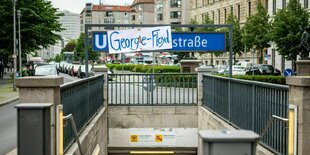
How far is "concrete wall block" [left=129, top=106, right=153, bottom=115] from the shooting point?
15.4 metres

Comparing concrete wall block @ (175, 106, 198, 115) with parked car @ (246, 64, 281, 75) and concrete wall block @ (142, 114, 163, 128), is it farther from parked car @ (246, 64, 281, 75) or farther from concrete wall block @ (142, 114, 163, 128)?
parked car @ (246, 64, 281, 75)

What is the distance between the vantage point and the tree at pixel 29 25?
43.4 m

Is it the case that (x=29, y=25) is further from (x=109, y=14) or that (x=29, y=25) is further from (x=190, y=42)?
(x=109, y=14)

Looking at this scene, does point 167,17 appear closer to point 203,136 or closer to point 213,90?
point 213,90

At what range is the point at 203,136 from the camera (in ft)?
11.4

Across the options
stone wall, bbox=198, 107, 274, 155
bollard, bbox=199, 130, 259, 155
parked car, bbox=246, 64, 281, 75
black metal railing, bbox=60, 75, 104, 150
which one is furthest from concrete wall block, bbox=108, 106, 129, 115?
parked car, bbox=246, 64, 281, 75

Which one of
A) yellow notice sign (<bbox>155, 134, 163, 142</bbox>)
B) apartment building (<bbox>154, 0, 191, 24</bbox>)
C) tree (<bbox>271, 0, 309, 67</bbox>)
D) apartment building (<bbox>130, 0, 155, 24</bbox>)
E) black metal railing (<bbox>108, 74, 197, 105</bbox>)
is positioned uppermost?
apartment building (<bbox>130, 0, 155, 24</bbox>)

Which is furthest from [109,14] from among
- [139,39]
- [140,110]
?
[139,39]

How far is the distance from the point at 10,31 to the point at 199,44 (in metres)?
32.6

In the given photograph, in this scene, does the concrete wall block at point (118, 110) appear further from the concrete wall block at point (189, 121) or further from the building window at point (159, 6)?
the building window at point (159, 6)

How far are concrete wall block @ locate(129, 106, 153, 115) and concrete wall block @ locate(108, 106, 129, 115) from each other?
13cm

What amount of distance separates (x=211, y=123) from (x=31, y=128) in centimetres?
705

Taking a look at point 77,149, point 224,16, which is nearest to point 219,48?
point 77,149

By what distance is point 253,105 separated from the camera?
8508 millimetres
